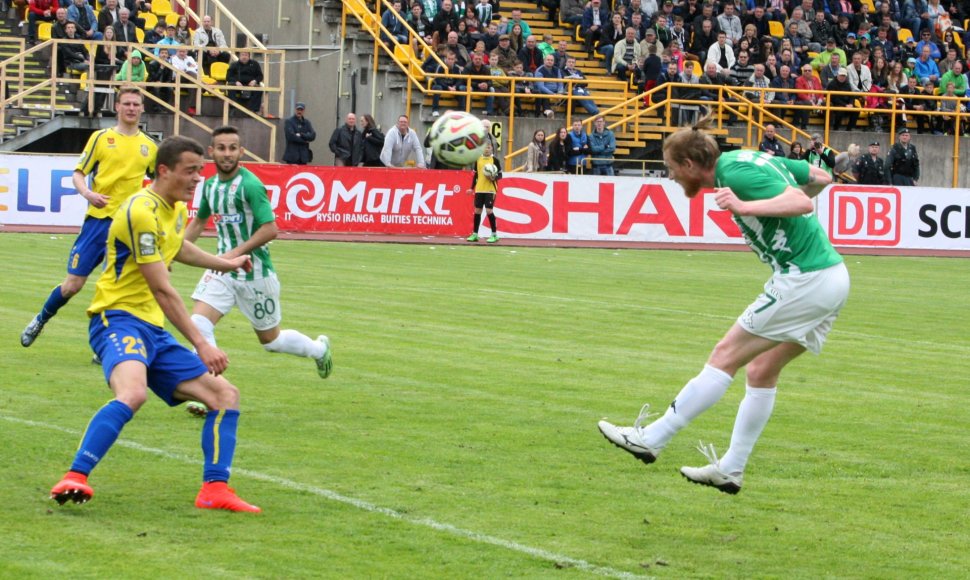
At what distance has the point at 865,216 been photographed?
31.4m

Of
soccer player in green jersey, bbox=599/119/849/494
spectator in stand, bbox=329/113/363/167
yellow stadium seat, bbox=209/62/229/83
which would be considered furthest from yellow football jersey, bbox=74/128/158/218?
yellow stadium seat, bbox=209/62/229/83

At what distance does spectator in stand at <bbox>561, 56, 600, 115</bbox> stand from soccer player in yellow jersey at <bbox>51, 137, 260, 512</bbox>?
93.5 ft

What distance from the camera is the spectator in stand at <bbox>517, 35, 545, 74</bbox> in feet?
118

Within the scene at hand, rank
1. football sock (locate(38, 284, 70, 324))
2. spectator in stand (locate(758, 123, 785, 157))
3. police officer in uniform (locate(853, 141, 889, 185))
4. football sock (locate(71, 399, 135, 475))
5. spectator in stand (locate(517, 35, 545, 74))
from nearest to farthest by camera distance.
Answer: football sock (locate(71, 399, 135, 475)) → football sock (locate(38, 284, 70, 324)) → spectator in stand (locate(758, 123, 785, 157)) → police officer in uniform (locate(853, 141, 889, 185)) → spectator in stand (locate(517, 35, 545, 74))

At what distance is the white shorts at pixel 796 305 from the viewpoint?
7.65 metres

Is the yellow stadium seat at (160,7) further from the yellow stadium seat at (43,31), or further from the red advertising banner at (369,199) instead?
the red advertising banner at (369,199)

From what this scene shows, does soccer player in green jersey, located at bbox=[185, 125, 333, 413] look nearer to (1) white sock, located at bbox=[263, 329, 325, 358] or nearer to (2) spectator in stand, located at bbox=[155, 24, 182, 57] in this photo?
(1) white sock, located at bbox=[263, 329, 325, 358]

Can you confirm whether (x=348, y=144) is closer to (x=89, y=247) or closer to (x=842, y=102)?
(x=842, y=102)

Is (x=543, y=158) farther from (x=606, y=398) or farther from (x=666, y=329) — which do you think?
(x=606, y=398)

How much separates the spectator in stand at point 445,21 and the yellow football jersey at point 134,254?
28.8 meters

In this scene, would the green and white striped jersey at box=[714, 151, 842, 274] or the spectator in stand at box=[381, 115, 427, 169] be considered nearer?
the green and white striped jersey at box=[714, 151, 842, 274]

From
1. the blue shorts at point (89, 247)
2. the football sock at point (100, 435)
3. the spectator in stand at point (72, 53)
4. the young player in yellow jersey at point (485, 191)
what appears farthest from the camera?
the spectator in stand at point (72, 53)

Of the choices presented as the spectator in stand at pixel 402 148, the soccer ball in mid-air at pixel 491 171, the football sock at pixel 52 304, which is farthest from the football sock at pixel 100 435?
the spectator in stand at pixel 402 148

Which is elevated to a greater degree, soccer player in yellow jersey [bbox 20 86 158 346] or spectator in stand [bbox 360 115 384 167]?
soccer player in yellow jersey [bbox 20 86 158 346]
